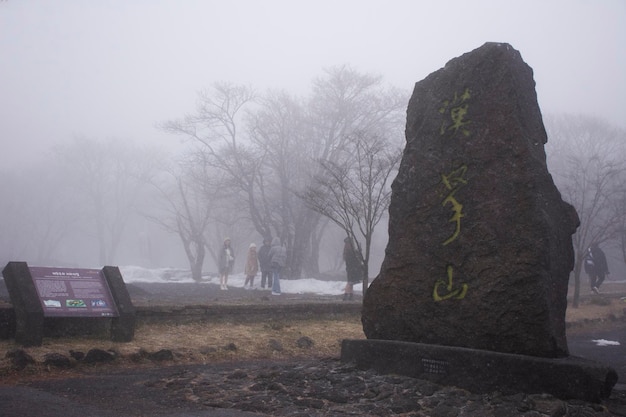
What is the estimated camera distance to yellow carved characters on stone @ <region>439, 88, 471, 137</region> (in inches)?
230

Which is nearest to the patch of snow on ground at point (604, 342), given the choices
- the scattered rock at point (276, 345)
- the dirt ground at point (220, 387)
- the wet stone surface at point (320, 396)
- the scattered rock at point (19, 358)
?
the dirt ground at point (220, 387)

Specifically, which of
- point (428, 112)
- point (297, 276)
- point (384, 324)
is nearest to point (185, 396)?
point (384, 324)

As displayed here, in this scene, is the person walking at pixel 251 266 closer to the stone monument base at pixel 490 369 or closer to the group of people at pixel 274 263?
the group of people at pixel 274 263

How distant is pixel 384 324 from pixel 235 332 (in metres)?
3.65

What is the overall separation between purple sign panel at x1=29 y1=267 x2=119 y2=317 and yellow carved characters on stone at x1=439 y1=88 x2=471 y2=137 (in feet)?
16.8

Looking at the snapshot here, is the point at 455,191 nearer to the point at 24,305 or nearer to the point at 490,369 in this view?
the point at 490,369

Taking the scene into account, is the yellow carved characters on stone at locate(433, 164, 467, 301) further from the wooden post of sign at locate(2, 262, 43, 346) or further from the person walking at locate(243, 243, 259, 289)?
the person walking at locate(243, 243, 259, 289)

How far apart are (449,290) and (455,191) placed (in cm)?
100

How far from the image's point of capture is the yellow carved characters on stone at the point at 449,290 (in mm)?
5496

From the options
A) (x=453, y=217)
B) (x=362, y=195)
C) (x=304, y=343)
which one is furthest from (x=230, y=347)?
(x=362, y=195)

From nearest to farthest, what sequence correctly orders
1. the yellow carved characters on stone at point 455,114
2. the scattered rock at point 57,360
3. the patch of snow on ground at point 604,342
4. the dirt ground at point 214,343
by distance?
the yellow carved characters on stone at point 455,114, the scattered rock at point 57,360, the dirt ground at point 214,343, the patch of snow on ground at point 604,342

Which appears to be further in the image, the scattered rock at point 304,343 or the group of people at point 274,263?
the group of people at point 274,263

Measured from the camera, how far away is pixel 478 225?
5.48m

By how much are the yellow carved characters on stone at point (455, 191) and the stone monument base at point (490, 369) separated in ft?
3.73
